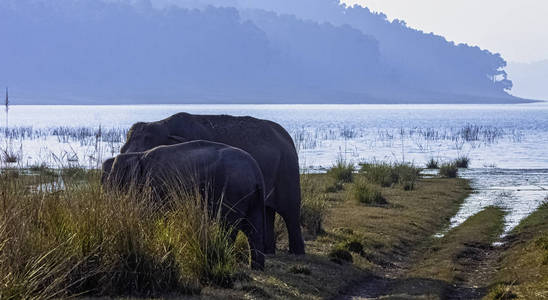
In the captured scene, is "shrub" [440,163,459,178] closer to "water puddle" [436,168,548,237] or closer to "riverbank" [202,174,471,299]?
"water puddle" [436,168,548,237]

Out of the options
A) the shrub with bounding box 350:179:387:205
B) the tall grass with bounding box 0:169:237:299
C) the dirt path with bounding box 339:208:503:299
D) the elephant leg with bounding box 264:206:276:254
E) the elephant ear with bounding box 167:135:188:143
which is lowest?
the dirt path with bounding box 339:208:503:299

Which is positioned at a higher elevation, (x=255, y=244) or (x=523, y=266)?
(x=255, y=244)

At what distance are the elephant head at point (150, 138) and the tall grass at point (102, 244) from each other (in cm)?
369

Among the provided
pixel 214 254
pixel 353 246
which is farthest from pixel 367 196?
pixel 214 254

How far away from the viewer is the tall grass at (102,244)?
30.7ft

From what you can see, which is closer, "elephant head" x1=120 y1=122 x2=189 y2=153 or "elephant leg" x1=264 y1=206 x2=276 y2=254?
"elephant leg" x1=264 y1=206 x2=276 y2=254

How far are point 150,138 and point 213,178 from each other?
10.7 feet

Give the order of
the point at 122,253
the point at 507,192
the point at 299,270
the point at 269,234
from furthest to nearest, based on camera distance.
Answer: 1. the point at 507,192
2. the point at 269,234
3. the point at 299,270
4. the point at 122,253

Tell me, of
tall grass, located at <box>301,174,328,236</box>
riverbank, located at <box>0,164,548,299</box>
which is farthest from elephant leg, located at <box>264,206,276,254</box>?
tall grass, located at <box>301,174,328,236</box>

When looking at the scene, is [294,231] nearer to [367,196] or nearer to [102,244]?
[102,244]

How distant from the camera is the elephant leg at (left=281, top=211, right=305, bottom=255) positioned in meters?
15.4

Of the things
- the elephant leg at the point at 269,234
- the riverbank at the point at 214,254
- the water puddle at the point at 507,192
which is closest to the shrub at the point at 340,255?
the riverbank at the point at 214,254

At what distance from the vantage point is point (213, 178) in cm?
1248

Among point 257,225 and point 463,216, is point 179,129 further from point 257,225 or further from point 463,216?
point 463,216
